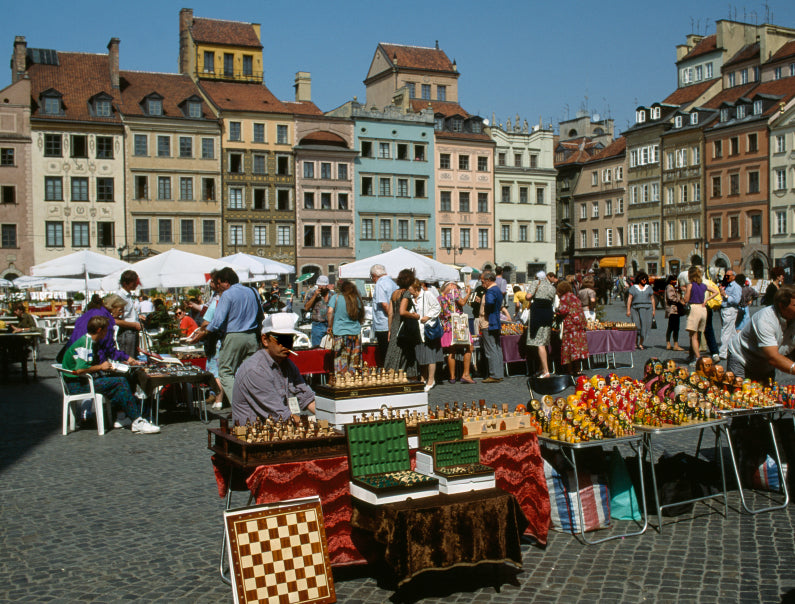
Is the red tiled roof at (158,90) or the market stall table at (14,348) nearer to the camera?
the market stall table at (14,348)

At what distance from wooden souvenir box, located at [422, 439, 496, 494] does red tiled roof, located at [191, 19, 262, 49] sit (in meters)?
53.8

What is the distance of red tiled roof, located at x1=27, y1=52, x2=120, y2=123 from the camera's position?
1901 inches

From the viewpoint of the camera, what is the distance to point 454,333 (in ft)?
44.2

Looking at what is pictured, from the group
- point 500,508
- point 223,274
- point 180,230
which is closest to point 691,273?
point 223,274

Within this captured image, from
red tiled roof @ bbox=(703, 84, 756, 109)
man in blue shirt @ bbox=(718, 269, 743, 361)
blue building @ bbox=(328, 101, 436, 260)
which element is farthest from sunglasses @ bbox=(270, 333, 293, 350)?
red tiled roof @ bbox=(703, 84, 756, 109)

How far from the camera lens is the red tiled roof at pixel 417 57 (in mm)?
62688

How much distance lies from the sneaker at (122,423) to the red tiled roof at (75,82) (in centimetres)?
4177

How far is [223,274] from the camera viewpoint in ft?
33.2

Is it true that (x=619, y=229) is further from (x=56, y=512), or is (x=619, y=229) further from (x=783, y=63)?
(x=56, y=512)

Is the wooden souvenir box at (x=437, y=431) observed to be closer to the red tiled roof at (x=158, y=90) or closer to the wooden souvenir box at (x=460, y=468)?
the wooden souvenir box at (x=460, y=468)

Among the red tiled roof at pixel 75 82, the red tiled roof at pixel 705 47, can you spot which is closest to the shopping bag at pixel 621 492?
the red tiled roof at pixel 75 82

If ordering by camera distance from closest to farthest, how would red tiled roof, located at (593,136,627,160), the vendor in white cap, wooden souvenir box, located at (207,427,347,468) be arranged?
wooden souvenir box, located at (207,427,347,468)
the vendor in white cap
red tiled roof, located at (593,136,627,160)

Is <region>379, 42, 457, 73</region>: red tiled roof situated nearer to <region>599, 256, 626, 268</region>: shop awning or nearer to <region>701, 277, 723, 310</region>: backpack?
<region>599, 256, 626, 268</region>: shop awning

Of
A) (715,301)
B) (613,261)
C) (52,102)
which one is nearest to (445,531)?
(715,301)
